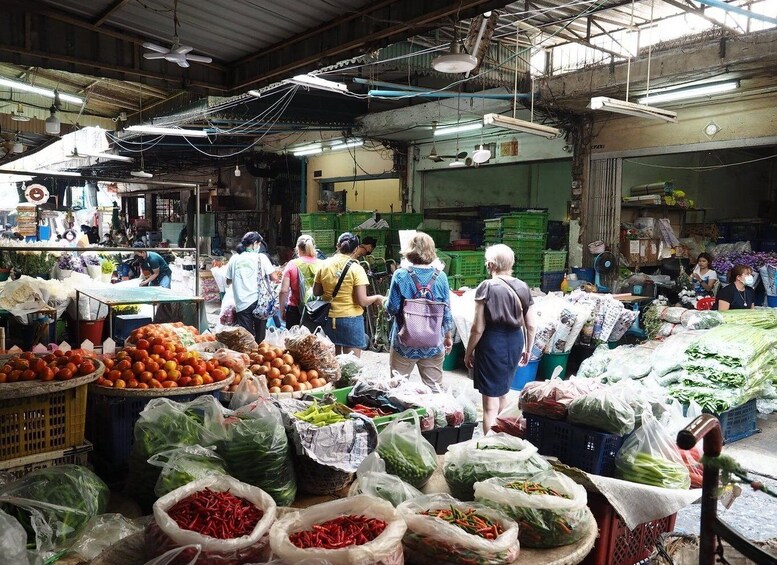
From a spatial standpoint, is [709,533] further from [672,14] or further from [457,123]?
[457,123]

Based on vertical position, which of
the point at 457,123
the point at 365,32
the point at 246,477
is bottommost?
the point at 246,477

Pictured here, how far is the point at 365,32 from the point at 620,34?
5.70 meters

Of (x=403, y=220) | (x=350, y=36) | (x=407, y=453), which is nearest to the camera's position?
(x=407, y=453)

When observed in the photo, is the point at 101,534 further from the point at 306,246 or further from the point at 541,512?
the point at 306,246

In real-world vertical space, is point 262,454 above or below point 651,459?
above

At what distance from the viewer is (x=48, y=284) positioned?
25.6ft

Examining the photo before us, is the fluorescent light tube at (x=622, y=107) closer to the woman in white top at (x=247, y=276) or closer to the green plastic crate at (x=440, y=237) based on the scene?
the woman in white top at (x=247, y=276)

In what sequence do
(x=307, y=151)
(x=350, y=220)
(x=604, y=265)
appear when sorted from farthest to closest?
(x=307, y=151), (x=350, y=220), (x=604, y=265)

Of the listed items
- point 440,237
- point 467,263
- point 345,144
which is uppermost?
point 345,144

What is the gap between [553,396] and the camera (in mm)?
3467

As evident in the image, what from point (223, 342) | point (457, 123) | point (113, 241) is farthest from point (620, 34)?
point (113, 241)

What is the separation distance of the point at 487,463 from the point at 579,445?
78 cm

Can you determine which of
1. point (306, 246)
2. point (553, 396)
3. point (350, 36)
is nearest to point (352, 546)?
point (553, 396)

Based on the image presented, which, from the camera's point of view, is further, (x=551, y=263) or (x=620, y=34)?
(x=551, y=263)
